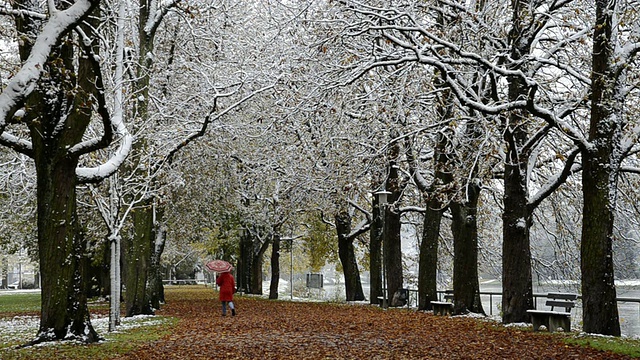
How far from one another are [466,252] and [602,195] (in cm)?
620

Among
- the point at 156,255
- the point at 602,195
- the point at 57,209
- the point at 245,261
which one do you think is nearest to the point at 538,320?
the point at 602,195

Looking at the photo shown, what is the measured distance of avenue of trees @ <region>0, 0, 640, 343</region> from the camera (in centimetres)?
1177

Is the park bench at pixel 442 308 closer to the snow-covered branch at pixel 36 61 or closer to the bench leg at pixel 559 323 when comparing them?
the bench leg at pixel 559 323

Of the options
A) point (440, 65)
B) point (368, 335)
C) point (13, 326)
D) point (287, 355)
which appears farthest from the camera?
point (13, 326)

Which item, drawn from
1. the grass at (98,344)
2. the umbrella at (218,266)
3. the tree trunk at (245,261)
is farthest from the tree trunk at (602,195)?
the tree trunk at (245,261)

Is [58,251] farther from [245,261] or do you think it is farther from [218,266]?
[245,261]

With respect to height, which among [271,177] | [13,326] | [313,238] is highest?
[271,177]

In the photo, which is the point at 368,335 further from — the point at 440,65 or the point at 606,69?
the point at 606,69

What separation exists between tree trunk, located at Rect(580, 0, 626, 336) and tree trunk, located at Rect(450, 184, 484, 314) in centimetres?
568

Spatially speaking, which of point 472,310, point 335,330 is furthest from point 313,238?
point 335,330

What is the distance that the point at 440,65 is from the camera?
12.1m

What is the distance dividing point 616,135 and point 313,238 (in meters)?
23.6

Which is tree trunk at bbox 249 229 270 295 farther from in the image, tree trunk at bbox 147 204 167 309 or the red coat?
the red coat

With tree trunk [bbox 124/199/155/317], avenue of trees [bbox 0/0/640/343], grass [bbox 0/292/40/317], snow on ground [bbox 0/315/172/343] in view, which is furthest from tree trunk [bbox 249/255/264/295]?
snow on ground [bbox 0/315/172/343]
